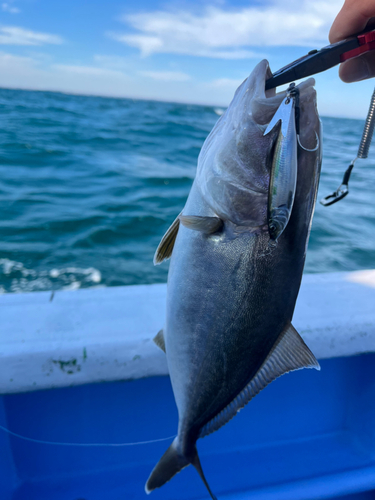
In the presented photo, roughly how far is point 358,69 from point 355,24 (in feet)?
0.64

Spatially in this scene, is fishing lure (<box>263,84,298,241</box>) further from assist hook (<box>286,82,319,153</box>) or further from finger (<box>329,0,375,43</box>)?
finger (<box>329,0,375,43</box>)

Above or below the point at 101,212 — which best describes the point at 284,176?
above

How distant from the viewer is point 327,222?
709 cm

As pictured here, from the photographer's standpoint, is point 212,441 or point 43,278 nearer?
point 212,441

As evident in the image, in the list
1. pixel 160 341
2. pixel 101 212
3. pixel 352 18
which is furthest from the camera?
pixel 101 212

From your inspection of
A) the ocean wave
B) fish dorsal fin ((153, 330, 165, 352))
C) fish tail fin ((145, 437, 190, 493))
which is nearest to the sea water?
the ocean wave

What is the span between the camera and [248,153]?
899mm

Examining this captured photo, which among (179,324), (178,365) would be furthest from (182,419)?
(179,324)

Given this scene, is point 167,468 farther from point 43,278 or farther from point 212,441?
point 43,278

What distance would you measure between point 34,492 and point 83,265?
3.49 m

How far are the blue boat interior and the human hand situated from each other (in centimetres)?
131

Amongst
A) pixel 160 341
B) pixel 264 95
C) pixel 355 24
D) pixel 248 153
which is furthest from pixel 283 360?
pixel 355 24

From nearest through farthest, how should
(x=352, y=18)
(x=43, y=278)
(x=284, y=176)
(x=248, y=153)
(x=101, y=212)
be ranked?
(x=284, y=176)
(x=248, y=153)
(x=352, y=18)
(x=43, y=278)
(x=101, y=212)

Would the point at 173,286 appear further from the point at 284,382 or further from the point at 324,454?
the point at 324,454
